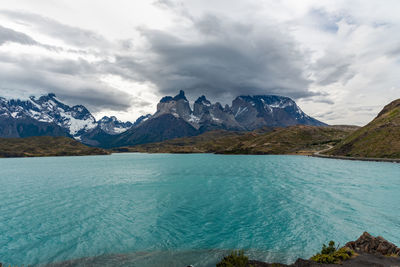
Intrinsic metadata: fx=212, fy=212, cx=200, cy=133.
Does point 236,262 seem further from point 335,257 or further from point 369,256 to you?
point 369,256

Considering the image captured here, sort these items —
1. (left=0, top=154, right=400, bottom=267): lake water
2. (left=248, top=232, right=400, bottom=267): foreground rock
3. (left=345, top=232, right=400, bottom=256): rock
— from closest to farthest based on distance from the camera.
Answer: (left=248, top=232, right=400, bottom=267): foreground rock → (left=345, top=232, right=400, bottom=256): rock → (left=0, top=154, right=400, bottom=267): lake water

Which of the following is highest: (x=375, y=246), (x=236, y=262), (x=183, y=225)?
(x=375, y=246)

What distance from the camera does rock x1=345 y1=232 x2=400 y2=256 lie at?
76.6 feet

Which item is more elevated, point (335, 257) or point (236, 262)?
point (335, 257)

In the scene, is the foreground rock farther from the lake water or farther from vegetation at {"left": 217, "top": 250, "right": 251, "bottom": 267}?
the lake water

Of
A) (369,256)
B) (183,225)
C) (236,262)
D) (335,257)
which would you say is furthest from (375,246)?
(183,225)

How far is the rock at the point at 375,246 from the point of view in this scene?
23.4m

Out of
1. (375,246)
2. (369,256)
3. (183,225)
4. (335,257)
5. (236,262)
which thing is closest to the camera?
(236,262)

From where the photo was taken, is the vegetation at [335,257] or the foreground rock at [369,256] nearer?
the foreground rock at [369,256]

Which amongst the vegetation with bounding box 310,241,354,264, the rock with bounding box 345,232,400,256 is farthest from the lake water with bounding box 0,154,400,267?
the rock with bounding box 345,232,400,256

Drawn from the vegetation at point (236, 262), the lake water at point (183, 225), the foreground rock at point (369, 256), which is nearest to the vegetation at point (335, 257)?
the foreground rock at point (369, 256)

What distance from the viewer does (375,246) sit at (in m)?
24.1

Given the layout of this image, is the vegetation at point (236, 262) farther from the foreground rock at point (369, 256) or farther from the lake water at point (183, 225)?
the lake water at point (183, 225)

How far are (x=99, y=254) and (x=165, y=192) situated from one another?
1708 inches
